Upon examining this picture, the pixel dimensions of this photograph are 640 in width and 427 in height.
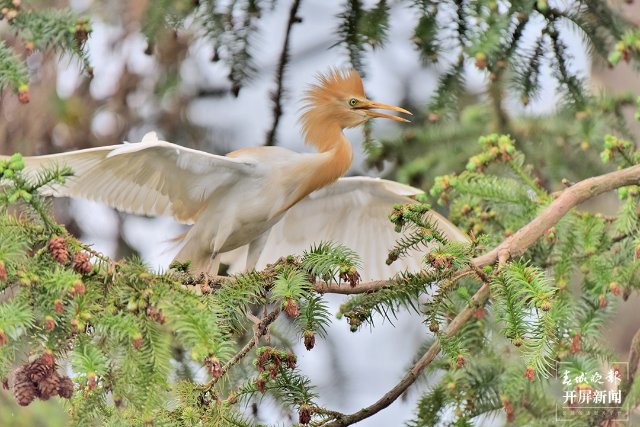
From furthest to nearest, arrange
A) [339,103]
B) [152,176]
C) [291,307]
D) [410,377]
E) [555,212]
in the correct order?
[339,103]
[152,176]
[555,212]
[410,377]
[291,307]

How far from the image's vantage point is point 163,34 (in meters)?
2.93

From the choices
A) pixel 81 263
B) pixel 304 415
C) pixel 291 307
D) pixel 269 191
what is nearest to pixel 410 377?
pixel 304 415

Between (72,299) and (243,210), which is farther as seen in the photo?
(243,210)

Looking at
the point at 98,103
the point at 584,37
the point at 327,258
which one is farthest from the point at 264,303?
the point at 98,103

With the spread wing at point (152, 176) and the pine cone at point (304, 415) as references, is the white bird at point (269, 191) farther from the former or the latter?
the pine cone at point (304, 415)

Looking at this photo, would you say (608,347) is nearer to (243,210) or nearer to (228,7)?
(243,210)

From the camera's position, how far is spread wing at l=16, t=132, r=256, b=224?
2650mm

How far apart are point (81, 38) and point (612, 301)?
5.03 feet

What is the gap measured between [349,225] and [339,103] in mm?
438

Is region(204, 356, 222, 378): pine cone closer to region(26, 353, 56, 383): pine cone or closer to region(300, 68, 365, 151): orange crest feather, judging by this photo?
region(26, 353, 56, 383): pine cone

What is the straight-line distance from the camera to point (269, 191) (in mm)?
3109

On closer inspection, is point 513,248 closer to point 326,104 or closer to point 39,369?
point 39,369

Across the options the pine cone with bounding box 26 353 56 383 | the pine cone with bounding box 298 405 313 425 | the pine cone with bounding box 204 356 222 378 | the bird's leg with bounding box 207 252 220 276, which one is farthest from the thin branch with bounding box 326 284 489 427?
the bird's leg with bounding box 207 252 220 276

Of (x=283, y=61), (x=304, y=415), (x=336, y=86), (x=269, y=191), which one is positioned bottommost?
(x=269, y=191)
